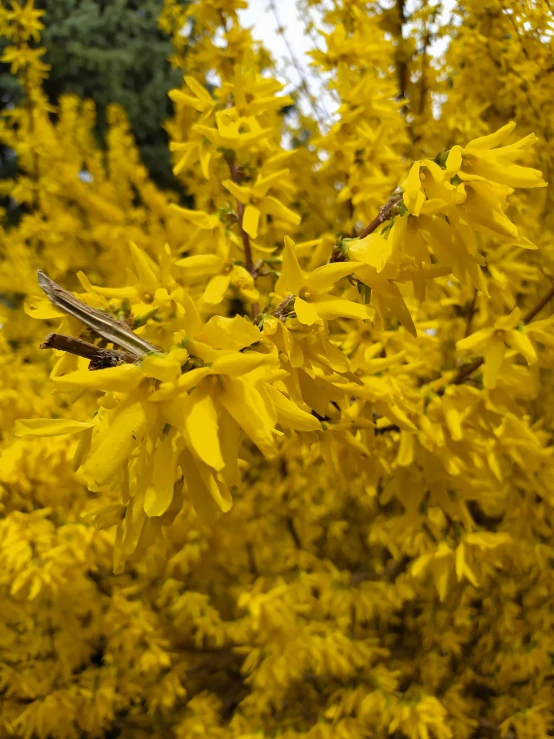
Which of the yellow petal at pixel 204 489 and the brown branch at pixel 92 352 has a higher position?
the brown branch at pixel 92 352

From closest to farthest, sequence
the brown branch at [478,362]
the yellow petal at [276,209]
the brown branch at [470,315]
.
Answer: the brown branch at [478,362] → the yellow petal at [276,209] → the brown branch at [470,315]

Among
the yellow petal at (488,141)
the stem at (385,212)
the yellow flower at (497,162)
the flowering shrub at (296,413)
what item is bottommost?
the flowering shrub at (296,413)

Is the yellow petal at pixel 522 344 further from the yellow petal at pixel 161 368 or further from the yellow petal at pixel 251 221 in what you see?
the yellow petal at pixel 161 368

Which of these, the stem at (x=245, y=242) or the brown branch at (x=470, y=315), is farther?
the brown branch at (x=470, y=315)

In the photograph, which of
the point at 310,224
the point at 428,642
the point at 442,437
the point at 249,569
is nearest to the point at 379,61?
the point at 310,224

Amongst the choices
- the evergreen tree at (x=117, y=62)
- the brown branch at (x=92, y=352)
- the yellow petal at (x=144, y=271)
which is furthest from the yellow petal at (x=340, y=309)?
the evergreen tree at (x=117, y=62)

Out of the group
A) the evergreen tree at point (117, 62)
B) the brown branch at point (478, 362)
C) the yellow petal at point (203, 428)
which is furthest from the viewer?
the evergreen tree at point (117, 62)

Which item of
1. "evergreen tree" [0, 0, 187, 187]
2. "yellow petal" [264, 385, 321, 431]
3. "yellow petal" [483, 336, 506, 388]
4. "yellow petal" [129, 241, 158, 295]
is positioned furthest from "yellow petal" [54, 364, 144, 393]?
"evergreen tree" [0, 0, 187, 187]
